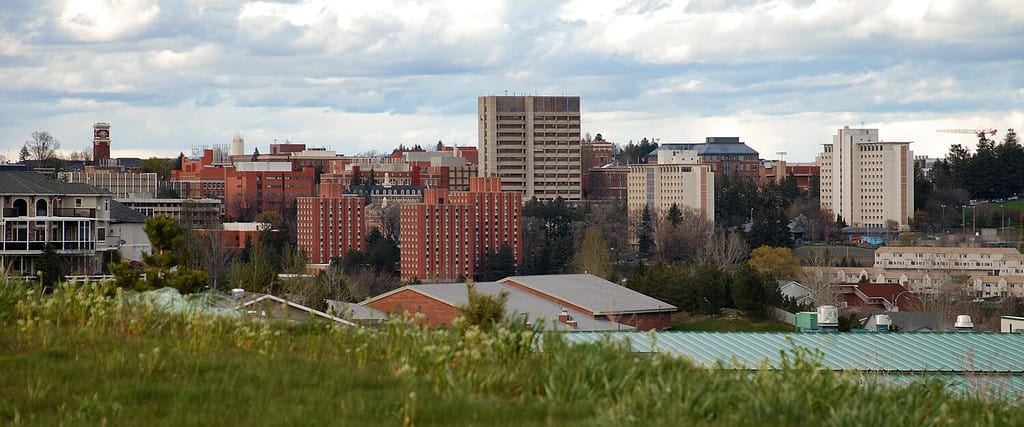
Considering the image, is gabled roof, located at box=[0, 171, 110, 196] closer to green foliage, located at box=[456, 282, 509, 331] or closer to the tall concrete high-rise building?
green foliage, located at box=[456, 282, 509, 331]

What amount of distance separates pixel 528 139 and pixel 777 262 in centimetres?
4601

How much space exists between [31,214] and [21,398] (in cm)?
2492

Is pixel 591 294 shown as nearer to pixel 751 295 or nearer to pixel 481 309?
pixel 751 295

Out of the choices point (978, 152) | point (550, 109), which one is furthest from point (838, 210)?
point (550, 109)

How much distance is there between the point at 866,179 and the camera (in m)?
95.2

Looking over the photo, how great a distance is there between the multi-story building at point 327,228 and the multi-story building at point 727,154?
197 ft

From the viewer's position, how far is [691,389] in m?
5.17

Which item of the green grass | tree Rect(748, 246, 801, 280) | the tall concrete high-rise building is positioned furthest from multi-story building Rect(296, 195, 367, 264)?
the green grass

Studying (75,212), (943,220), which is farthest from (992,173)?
(75,212)

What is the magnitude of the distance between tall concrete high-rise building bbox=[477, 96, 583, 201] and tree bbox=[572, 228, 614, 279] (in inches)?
1681

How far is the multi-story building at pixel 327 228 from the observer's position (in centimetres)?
7500

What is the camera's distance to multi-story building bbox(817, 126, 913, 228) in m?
92.8

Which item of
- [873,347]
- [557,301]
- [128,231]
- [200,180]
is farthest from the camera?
[200,180]

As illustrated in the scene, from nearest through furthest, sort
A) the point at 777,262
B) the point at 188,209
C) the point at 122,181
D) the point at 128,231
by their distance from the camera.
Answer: the point at 128,231, the point at 777,262, the point at 188,209, the point at 122,181
